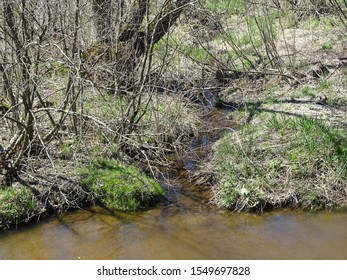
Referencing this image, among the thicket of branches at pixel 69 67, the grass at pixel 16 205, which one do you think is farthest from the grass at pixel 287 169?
the grass at pixel 16 205

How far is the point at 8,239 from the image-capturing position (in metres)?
6.70

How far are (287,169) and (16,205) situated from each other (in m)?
3.55

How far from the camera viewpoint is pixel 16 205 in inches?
277

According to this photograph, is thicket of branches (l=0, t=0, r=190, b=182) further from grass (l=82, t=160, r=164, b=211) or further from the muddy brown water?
the muddy brown water

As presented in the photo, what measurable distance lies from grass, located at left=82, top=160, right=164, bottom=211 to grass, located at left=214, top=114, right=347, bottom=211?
2.96 ft

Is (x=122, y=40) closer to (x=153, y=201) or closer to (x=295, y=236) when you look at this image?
(x=153, y=201)

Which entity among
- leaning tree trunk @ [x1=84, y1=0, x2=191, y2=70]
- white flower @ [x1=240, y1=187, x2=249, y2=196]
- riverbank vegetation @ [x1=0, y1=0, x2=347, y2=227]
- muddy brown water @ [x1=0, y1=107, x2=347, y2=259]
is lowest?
muddy brown water @ [x1=0, y1=107, x2=347, y2=259]

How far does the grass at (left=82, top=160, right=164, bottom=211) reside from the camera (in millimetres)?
7355

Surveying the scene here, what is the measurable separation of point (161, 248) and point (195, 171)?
2233mm

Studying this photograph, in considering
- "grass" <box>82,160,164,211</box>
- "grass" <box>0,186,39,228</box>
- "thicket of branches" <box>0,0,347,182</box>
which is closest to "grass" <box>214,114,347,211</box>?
"grass" <box>82,160,164,211</box>

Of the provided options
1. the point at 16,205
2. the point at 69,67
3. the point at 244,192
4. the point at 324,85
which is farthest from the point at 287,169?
the point at 16,205

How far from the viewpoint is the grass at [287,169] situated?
7.17m

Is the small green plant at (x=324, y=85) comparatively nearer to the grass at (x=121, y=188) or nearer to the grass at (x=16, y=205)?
the grass at (x=121, y=188)
